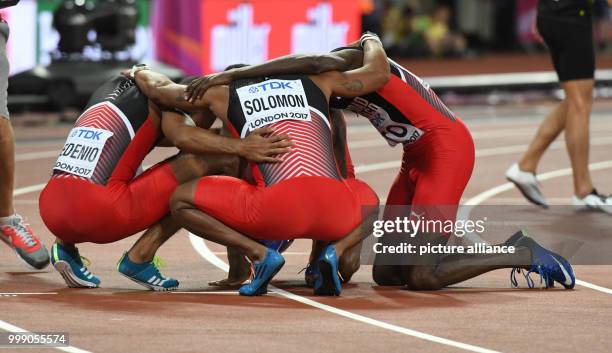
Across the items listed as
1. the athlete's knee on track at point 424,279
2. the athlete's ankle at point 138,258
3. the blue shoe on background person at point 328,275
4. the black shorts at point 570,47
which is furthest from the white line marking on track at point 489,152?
the blue shoe on background person at point 328,275

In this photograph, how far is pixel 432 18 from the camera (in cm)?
2609

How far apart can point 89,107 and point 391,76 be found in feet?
5.17

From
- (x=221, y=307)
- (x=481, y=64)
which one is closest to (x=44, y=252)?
(x=221, y=307)

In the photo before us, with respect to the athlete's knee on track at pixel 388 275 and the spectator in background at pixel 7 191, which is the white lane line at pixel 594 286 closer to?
the athlete's knee on track at pixel 388 275

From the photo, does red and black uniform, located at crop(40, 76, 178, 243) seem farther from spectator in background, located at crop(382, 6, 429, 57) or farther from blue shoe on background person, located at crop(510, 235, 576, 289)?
spectator in background, located at crop(382, 6, 429, 57)

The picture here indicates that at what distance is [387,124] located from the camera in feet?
25.1

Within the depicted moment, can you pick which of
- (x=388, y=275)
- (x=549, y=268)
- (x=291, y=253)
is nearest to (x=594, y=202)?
(x=291, y=253)

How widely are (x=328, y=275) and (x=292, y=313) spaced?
426mm

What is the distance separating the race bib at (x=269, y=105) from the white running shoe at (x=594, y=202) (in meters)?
3.52

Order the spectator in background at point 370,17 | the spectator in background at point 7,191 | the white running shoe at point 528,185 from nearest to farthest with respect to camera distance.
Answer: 1. the spectator in background at point 7,191
2. the white running shoe at point 528,185
3. the spectator in background at point 370,17

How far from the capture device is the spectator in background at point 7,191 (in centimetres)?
787

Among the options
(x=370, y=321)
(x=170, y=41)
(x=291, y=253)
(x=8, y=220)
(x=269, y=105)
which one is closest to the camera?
(x=370, y=321)

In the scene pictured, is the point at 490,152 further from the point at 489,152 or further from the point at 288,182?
the point at 288,182

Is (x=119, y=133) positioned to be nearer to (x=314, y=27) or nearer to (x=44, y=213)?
(x=44, y=213)
